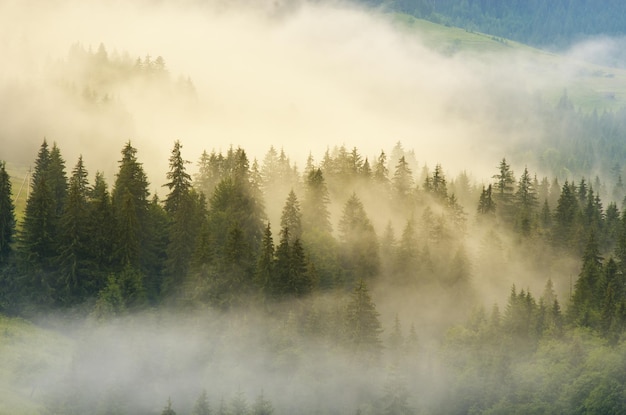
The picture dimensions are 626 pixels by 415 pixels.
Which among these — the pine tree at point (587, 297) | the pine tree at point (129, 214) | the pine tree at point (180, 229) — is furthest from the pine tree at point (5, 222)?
the pine tree at point (587, 297)

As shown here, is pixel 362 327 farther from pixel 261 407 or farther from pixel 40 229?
pixel 40 229

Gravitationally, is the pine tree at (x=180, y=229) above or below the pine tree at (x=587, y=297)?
above

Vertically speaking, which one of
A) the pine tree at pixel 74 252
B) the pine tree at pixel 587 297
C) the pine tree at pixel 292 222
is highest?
the pine tree at pixel 292 222

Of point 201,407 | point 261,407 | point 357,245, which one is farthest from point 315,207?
point 201,407

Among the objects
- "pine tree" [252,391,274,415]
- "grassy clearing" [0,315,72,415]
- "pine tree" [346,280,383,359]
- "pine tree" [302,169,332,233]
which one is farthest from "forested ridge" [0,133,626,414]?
"pine tree" [302,169,332,233]

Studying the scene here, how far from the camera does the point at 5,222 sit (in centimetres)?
14600

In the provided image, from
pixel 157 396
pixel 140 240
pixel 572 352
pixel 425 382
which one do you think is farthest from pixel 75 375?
pixel 572 352

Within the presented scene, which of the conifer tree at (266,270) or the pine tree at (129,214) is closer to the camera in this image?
the pine tree at (129,214)

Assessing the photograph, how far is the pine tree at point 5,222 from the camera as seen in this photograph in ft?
474

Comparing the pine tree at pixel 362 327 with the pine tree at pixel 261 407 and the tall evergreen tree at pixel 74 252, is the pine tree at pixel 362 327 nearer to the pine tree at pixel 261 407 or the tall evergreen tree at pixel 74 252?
the pine tree at pixel 261 407

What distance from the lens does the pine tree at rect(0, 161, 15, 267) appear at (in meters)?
144

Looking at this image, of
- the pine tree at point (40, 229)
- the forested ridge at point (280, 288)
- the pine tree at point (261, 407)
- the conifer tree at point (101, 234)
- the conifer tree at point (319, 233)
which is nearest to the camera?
the pine tree at point (261, 407)

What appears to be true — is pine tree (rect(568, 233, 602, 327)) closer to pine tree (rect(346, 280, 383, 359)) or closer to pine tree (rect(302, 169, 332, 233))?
pine tree (rect(346, 280, 383, 359))

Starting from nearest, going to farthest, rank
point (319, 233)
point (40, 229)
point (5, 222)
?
point (40, 229), point (5, 222), point (319, 233)
